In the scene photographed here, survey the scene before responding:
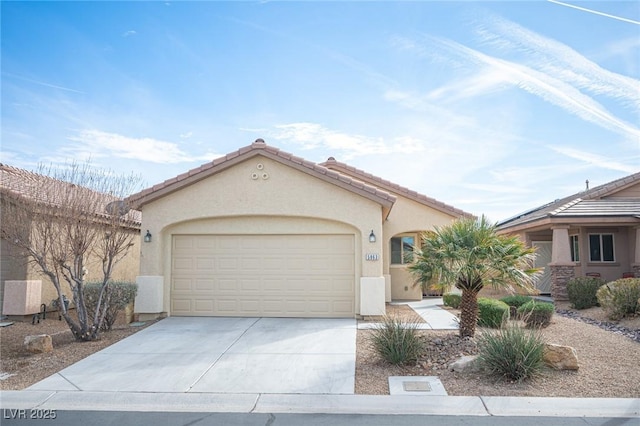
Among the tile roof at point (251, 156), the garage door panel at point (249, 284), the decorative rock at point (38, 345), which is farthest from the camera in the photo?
the garage door panel at point (249, 284)

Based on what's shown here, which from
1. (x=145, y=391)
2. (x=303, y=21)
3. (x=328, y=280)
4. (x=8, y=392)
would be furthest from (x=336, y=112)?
(x=8, y=392)

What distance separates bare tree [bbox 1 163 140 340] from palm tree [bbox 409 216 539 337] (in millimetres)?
7474

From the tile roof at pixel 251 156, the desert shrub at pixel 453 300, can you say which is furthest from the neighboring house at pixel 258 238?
the desert shrub at pixel 453 300

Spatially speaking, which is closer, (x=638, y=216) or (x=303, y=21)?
(x=303, y=21)

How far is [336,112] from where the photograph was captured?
14.7 meters

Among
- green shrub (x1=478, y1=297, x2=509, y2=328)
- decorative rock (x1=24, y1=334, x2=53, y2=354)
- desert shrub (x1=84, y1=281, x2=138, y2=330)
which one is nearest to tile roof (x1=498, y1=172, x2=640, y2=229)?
green shrub (x1=478, y1=297, x2=509, y2=328)

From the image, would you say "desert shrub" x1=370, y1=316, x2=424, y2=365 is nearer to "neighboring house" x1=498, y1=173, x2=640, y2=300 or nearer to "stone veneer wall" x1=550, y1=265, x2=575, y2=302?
"stone veneer wall" x1=550, y1=265, x2=575, y2=302

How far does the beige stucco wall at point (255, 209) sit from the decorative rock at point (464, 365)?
497 cm

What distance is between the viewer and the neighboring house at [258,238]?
42.2 ft

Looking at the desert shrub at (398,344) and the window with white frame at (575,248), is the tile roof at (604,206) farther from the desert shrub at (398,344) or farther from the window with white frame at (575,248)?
the desert shrub at (398,344)

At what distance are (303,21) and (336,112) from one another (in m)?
3.26

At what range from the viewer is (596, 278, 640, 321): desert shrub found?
1236 centimetres

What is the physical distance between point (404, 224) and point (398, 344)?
1043 cm

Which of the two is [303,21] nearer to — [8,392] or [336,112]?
[336,112]
